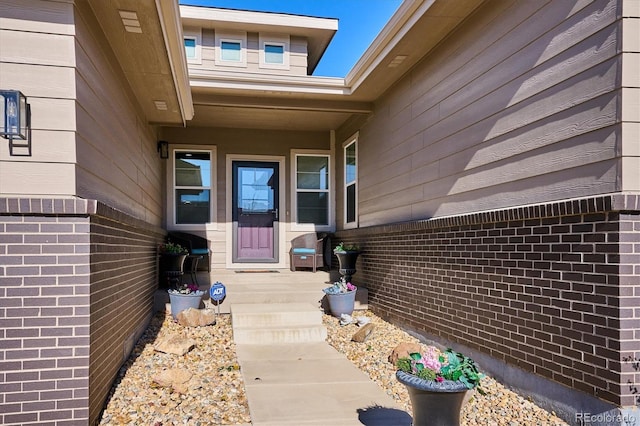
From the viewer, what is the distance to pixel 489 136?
3869mm

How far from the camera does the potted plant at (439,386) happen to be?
242 cm

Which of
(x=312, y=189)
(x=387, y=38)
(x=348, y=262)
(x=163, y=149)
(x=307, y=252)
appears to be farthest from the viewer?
(x=312, y=189)

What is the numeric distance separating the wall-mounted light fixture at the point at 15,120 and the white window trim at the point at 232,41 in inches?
228

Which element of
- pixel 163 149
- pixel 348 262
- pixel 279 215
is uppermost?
pixel 163 149

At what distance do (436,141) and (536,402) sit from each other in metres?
2.56

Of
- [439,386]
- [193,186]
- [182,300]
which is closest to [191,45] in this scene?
[193,186]

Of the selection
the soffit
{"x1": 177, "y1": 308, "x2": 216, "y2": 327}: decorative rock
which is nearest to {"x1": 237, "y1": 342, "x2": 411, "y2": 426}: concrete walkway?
{"x1": 177, "y1": 308, "x2": 216, "y2": 327}: decorative rock

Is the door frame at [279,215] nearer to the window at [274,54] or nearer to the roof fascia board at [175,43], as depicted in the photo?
the window at [274,54]

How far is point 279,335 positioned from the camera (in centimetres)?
513

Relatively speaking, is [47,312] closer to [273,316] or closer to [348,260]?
[273,316]

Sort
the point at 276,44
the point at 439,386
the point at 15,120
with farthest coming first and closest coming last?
the point at 276,44 → the point at 15,120 → the point at 439,386

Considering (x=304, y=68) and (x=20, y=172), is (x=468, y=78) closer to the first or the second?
(x=20, y=172)

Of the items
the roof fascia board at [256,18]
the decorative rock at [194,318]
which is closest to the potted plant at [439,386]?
the decorative rock at [194,318]

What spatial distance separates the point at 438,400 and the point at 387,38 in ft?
12.3
